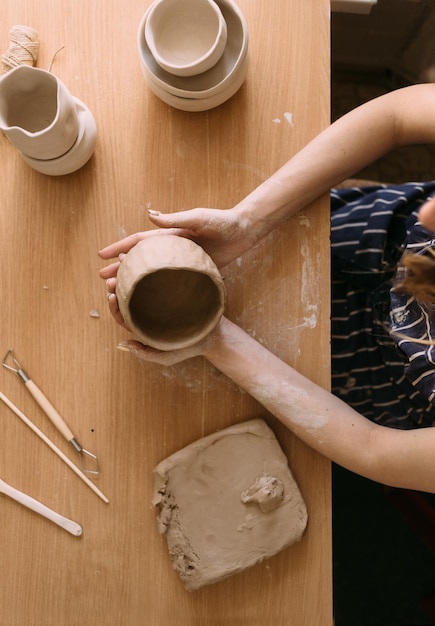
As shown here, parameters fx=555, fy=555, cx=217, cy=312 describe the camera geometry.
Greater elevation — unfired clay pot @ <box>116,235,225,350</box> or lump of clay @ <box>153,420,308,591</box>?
unfired clay pot @ <box>116,235,225,350</box>

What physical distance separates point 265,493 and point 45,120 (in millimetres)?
694

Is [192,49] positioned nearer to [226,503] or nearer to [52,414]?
[52,414]

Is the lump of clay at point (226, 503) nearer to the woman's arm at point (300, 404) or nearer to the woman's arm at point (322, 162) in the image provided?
the woman's arm at point (300, 404)

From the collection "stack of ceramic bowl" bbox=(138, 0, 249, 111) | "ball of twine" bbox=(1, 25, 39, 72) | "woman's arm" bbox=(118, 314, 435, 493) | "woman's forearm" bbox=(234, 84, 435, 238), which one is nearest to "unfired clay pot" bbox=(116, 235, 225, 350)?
"woman's arm" bbox=(118, 314, 435, 493)

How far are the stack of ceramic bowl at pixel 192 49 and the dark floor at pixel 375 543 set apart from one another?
2.34 ft

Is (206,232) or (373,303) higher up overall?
(206,232)

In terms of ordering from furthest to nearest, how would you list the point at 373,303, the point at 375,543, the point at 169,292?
the point at 375,543
the point at 373,303
the point at 169,292

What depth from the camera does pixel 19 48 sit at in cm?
92

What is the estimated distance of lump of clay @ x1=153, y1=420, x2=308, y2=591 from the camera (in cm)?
91

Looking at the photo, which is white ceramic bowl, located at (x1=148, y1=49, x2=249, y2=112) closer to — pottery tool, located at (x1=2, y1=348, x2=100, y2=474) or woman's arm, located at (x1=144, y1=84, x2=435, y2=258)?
woman's arm, located at (x1=144, y1=84, x2=435, y2=258)

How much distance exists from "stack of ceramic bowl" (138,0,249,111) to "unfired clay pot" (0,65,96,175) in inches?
5.4

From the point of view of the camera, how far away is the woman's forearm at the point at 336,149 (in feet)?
2.97

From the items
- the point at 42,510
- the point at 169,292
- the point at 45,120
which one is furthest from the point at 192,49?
the point at 42,510

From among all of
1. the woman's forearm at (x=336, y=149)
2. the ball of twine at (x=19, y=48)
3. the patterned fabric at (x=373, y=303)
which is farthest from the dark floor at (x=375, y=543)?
the ball of twine at (x=19, y=48)
